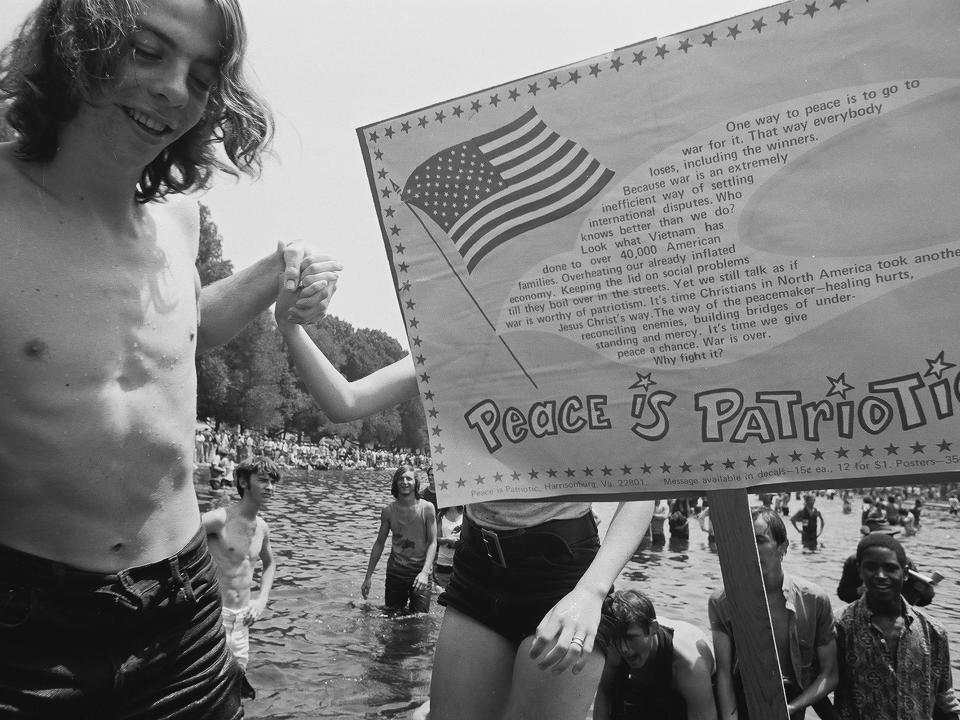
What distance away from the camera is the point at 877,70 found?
95.5 inches

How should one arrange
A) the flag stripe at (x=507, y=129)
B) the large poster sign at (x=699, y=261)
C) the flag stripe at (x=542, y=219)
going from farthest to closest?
the flag stripe at (x=507, y=129) < the flag stripe at (x=542, y=219) < the large poster sign at (x=699, y=261)

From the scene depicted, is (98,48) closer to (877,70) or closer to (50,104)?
(50,104)

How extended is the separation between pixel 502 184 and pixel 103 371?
136 centimetres

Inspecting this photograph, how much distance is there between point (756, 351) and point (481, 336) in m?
0.85

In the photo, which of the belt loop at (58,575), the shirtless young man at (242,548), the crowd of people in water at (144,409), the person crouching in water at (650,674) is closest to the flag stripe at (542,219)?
the crowd of people in water at (144,409)

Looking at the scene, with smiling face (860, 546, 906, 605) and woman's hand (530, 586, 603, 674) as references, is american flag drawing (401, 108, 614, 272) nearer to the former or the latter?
woman's hand (530, 586, 603, 674)

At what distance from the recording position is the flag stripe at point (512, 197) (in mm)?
2770

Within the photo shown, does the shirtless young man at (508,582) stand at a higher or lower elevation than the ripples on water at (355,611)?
higher

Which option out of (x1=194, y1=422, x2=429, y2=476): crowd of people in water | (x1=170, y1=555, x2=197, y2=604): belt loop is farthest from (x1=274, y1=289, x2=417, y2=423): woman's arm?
(x1=194, y1=422, x2=429, y2=476): crowd of people in water

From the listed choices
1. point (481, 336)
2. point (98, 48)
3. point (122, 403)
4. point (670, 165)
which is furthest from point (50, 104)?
point (670, 165)

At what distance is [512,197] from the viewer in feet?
9.40

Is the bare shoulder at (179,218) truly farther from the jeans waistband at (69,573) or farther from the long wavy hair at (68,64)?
the jeans waistband at (69,573)

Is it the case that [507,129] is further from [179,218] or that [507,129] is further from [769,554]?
[769,554]

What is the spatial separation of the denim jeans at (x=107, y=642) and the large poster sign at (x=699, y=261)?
0.95 m
